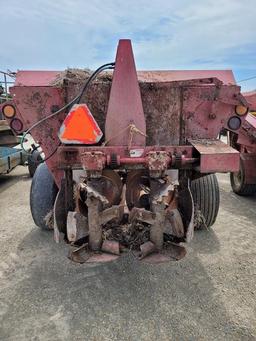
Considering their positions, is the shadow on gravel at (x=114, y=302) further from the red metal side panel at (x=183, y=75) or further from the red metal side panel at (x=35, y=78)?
the red metal side panel at (x=183, y=75)

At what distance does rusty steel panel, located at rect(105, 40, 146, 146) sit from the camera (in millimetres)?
2539

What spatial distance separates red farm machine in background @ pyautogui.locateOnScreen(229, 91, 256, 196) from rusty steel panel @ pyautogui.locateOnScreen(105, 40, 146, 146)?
7.62ft

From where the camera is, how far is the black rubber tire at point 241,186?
16.6 feet

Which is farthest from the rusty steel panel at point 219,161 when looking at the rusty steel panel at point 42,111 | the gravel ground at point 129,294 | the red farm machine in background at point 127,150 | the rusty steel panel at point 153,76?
the rusty steel panel at point 42,111

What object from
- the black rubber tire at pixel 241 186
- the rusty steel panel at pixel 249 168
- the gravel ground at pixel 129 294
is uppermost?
the rusty steel panel at pixel 249 168

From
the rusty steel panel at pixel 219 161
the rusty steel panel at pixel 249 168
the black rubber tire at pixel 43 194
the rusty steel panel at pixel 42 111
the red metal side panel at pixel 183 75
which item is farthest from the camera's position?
the rusty steel panel at pixel 249 168

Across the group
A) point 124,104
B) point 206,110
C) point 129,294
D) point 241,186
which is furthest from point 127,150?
point 241,186

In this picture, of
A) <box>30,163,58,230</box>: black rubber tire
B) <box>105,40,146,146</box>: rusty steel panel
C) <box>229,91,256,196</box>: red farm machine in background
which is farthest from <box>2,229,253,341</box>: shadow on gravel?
<box>229,91,256,196</box>: red farm machine in background

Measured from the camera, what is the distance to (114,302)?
239cm

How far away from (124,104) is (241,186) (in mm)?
3185

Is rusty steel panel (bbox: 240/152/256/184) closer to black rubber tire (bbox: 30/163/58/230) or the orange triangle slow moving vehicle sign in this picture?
black rubber tire (bbox: 30/163/58/230)

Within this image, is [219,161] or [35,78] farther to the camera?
→ [35,78]

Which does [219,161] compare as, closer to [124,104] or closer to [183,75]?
[124,104]

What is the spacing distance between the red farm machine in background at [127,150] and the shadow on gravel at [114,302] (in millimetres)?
350
